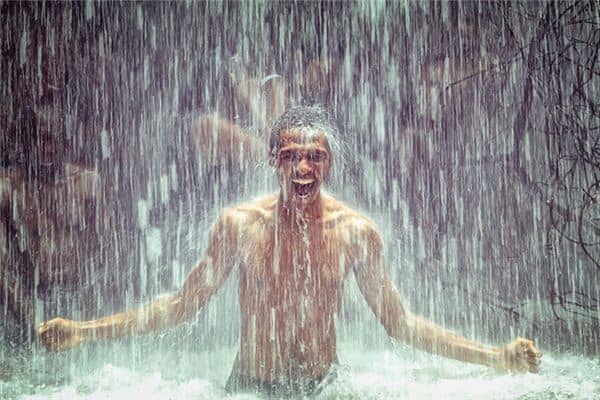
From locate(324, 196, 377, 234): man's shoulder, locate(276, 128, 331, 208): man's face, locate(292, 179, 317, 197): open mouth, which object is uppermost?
locate(276, 128, 331, 208): man's face

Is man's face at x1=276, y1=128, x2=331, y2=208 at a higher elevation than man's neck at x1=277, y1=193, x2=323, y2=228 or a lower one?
higher

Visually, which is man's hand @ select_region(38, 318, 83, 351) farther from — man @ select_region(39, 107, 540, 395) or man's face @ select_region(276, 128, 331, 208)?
man's face @ select_region(276, 128, 331, 208)

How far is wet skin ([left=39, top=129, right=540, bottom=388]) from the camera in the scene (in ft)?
9.68

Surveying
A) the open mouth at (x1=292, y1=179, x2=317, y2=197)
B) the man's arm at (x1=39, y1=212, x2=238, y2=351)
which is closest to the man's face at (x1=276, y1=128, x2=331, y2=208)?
the open mouth at (x1=292, y1=179, x2=317, y2=197)

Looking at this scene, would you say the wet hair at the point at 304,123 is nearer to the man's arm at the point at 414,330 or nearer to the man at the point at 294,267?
the man at the point at 294,267

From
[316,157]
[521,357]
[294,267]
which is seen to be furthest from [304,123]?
[521,357]

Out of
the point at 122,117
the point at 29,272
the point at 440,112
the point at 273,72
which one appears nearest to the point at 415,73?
Answer: the point at 440,112

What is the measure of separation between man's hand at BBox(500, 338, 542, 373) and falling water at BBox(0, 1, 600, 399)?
2270 mm

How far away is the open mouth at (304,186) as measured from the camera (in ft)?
9.60

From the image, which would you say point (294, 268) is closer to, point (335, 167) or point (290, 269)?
point (290, 269)

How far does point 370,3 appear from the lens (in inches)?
215

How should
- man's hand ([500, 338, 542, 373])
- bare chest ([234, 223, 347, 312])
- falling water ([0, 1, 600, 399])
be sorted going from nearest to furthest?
man's hand ([500, 338, 542, 373]), bare chest ([234, 223, 347, 312]), falling water ([0, 1, 600, 399])

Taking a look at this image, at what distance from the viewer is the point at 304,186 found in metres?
2.95

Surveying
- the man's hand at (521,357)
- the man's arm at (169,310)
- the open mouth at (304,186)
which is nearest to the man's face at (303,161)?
the open mouth at (304,186)
